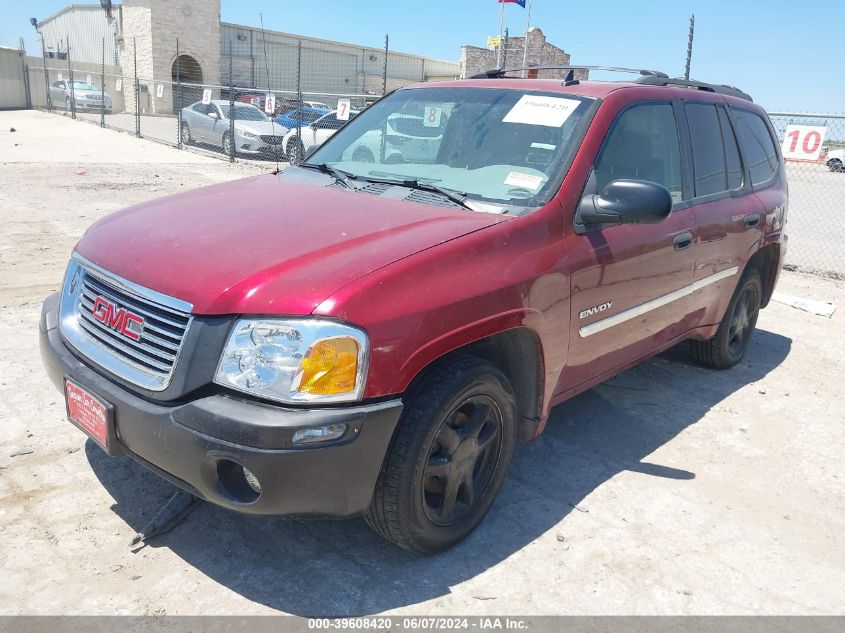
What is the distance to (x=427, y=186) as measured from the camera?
10.8 ft

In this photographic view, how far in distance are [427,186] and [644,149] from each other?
123cm

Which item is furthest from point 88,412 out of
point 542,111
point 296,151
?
point 296,151

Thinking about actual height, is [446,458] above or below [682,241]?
below

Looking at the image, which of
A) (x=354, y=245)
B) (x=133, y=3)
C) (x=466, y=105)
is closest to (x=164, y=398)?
(x=354, y=245)

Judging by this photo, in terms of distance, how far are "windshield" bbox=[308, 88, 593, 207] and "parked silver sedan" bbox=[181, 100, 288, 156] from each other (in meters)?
14.4

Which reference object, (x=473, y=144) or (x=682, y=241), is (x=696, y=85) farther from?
(x=473, y=144)

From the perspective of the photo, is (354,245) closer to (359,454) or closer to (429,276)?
(429,276)

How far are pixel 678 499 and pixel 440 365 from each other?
1568 millimetres

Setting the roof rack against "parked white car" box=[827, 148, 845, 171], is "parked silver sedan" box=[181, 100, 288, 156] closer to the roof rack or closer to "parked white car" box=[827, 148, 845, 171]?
the roof rack

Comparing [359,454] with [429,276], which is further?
[429,276]

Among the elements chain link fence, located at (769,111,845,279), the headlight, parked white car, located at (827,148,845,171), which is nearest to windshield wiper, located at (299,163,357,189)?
the headlight

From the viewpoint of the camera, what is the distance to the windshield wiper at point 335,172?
3520mm

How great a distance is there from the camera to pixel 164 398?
236 cm

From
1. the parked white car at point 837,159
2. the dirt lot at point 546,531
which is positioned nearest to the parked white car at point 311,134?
the dirt lot at point 546,531
